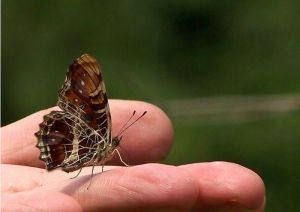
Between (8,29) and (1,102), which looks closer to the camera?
(1,102)

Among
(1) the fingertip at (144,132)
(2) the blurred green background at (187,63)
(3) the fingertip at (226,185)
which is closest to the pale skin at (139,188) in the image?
(3) the fingertip at (226,185)

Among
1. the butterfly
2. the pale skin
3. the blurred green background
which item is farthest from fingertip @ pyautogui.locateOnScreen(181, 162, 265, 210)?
the blurred green background

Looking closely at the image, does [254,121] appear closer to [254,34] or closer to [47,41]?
[254,34]

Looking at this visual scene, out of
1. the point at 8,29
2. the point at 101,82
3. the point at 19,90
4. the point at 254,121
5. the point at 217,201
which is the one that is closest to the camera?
the point at 217,201

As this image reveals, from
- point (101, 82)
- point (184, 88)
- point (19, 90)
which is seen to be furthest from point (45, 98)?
point (101, 82)

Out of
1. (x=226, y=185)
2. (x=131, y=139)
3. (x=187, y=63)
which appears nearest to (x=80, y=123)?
(x=131, y=139)
